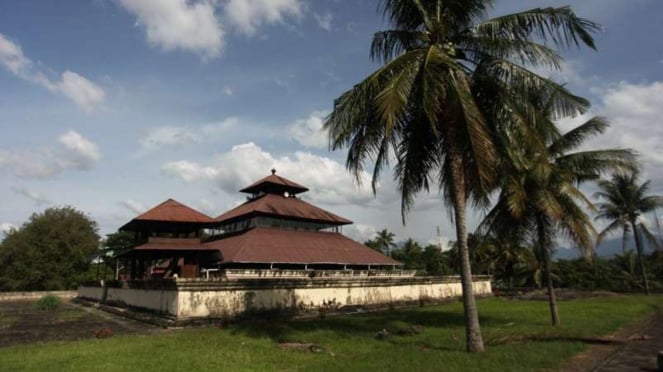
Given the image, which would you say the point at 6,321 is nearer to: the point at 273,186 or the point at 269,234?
the point at 269,234

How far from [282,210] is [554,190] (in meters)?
20.7

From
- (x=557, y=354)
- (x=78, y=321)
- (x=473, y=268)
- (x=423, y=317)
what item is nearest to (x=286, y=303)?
(x=423, y=317)

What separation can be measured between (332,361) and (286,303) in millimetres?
9121

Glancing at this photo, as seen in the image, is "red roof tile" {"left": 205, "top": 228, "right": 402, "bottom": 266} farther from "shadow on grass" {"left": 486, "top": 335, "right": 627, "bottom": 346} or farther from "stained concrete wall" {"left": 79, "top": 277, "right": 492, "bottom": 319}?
"shadow on grass" {"left": 486, "top": 335, "right": 627, "bottom": 346}

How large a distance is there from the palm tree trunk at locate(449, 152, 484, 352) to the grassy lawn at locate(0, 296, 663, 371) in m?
0.43

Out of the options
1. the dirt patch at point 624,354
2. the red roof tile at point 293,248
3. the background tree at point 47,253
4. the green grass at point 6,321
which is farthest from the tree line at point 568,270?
the background tree at point 47,253

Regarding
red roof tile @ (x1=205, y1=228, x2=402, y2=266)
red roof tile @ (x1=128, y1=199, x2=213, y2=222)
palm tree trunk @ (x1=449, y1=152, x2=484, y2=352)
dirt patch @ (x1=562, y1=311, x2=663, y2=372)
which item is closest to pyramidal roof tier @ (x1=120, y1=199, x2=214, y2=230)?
red roof tile @ (x1=128, y1=199, x2=213, y2=222)

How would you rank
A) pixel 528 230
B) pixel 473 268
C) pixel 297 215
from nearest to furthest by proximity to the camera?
pixel 528 230
pixel 297 215
pixel 473 268

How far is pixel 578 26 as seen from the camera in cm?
947

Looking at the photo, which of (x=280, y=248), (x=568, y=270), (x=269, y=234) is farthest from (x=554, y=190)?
A: (x=568, y=270)

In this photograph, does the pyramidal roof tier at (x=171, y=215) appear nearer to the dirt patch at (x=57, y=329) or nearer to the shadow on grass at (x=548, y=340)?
the dirt patch at (x=57, y=329)

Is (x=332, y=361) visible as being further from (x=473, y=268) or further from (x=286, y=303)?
(x=473, y=268)

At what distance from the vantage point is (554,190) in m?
13.9

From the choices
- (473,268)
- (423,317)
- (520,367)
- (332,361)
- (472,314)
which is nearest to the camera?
(520,367)
